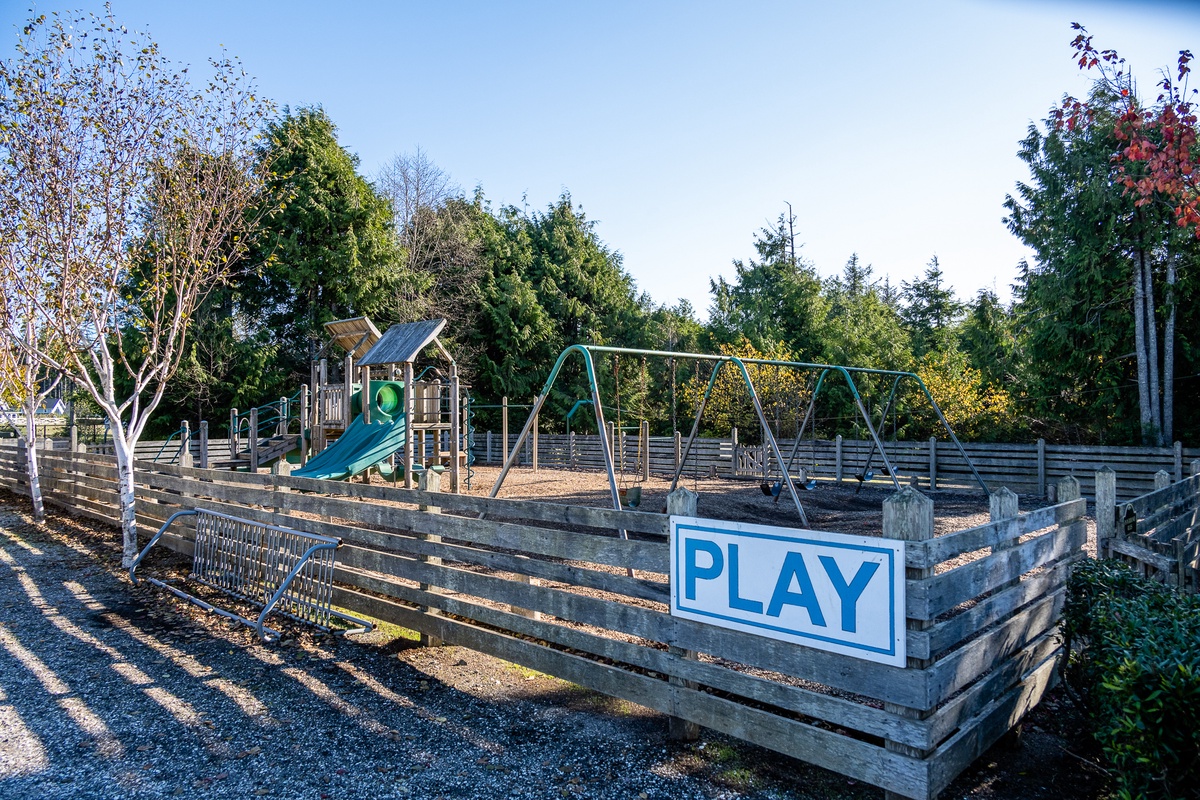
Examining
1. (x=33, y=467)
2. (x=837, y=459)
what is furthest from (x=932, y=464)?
(x=33, y=467)

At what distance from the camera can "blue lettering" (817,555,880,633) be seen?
3.07 meters

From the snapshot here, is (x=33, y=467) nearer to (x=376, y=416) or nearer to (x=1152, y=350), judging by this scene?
(x=376, y=416)

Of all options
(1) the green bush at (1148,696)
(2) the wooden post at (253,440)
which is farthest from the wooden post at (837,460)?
(1) the green bush at (1148,696)

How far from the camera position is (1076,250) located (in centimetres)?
1717

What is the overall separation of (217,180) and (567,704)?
8.15 m

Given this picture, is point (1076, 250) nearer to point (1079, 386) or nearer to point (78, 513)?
point (1079, 386)

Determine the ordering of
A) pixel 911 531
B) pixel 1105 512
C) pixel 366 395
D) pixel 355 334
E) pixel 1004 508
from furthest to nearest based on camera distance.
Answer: pixel 355 334 → pixel 366 395 → pixel 1105 512 → pixel 1004 508 → pixel 911 531

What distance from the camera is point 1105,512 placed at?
204 inches

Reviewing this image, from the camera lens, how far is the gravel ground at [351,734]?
345cm

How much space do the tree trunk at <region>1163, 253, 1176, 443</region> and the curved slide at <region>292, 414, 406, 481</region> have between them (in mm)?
16963

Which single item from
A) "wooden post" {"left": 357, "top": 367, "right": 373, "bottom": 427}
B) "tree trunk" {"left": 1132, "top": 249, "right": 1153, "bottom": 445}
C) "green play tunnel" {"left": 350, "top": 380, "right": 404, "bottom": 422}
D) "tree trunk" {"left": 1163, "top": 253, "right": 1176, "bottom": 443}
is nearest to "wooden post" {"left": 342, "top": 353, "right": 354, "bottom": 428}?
"green play tunnel" {"left": 350, "top": 380, "right": 404, "bottom": 422}

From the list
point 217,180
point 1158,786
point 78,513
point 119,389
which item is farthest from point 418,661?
point 119,389

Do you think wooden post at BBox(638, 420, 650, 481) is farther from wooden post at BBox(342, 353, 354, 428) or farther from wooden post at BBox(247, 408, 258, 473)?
wooden post at BBox(247, 408, 258, 473)

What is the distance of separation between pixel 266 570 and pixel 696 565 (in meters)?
4.44
